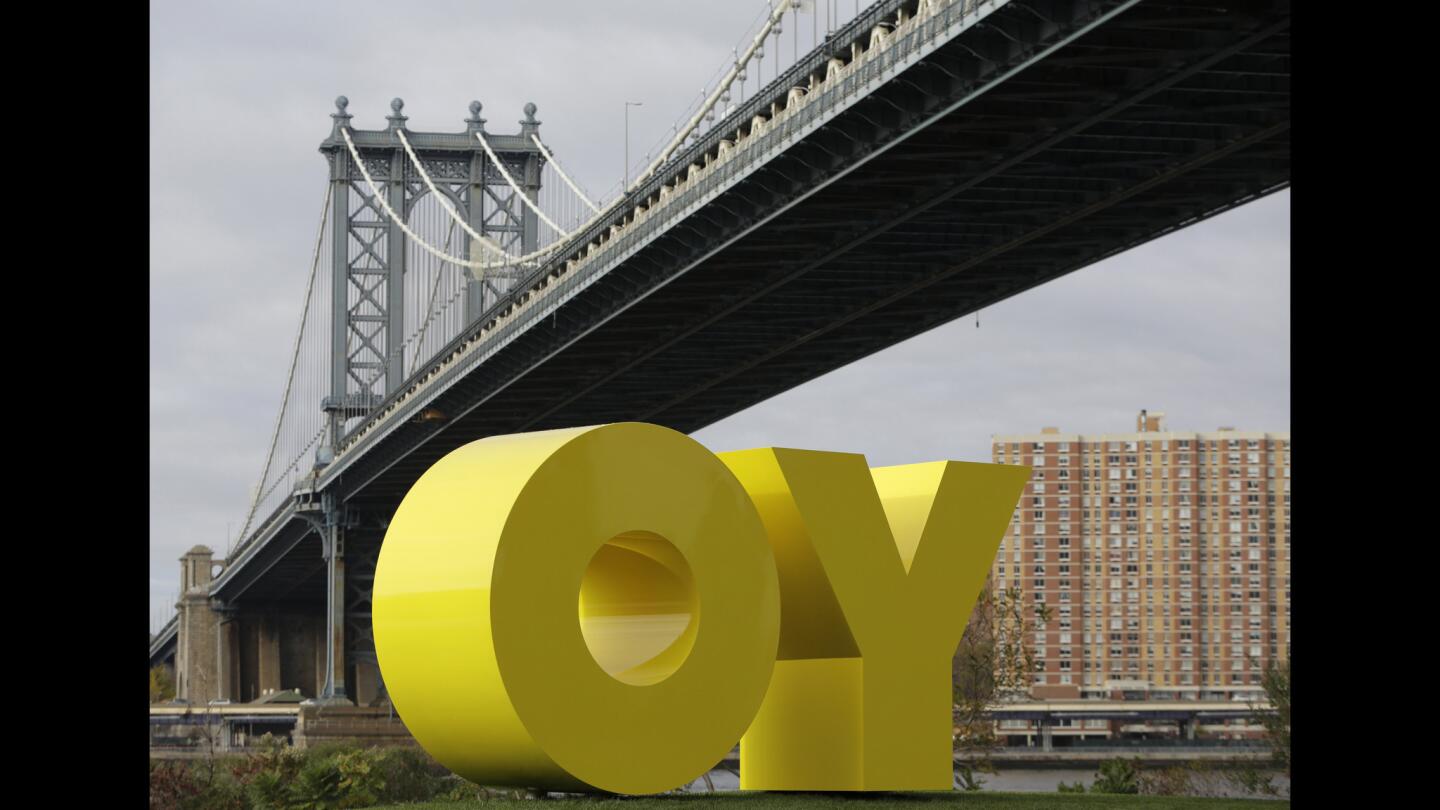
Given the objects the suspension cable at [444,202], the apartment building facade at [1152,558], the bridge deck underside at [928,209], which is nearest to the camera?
the bridge deck underside at [928,209]

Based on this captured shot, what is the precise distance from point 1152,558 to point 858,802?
337ft

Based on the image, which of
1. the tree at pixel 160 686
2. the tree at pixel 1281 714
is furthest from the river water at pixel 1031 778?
the tree at pixel 160 686

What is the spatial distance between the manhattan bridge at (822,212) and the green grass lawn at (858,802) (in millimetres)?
9368

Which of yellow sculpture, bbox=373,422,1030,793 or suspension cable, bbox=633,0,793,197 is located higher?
suspension cable, bbox=633,0,793,197

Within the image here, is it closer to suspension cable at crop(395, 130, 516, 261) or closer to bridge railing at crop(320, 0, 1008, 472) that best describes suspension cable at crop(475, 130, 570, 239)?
suspension cable at crop(395, 130, 516, 261)

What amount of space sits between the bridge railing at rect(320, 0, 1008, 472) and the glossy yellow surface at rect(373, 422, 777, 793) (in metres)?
11.1

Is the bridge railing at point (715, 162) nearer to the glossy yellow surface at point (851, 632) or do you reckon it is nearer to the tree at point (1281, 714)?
the glossy yellow surface at point (851, 632)

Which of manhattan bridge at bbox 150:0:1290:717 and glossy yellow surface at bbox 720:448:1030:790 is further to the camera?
manhattan bridge at bbox 150:0:1290:717

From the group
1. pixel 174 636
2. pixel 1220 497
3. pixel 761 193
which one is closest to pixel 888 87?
pixel 761 193

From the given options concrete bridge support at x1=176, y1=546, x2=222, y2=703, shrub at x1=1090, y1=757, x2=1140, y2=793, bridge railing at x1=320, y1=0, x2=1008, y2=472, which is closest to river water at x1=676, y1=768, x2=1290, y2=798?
bridge railing at x1=320, y1=0, x2=1008, y2=472

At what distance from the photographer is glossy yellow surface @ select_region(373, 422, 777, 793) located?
1445 centimetres

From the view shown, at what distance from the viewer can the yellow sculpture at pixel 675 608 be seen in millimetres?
14562

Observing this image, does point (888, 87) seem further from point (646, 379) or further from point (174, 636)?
point (174, 636)

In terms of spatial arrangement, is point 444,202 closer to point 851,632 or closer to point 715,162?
point 715,162
